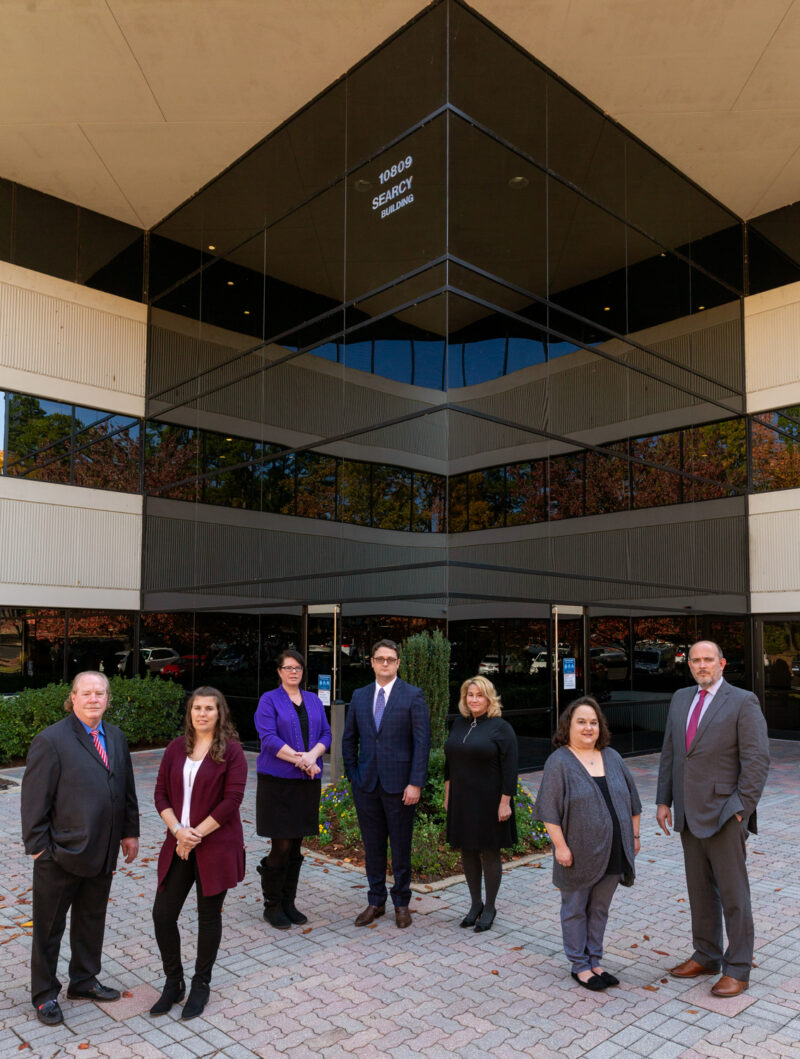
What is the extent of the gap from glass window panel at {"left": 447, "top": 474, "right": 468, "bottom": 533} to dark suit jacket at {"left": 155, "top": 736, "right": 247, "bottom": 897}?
665 cm

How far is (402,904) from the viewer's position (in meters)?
5.81

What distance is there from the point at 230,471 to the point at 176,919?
1134cm

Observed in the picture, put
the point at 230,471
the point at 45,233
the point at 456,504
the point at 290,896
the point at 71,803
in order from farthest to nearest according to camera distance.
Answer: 1. the point at 45,233
2. the point at 230,471
3. the point at 456,504
4. the point at 290,896
5. the point at 71,803

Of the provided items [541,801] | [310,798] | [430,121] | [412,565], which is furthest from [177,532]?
[541,801]

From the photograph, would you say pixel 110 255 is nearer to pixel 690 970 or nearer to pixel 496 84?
pixel 496 84

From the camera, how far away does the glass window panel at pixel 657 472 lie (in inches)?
567

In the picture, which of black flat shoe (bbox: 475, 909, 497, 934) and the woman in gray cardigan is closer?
the woman in gray cardigan

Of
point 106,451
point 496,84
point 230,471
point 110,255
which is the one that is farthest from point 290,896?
point 110,255

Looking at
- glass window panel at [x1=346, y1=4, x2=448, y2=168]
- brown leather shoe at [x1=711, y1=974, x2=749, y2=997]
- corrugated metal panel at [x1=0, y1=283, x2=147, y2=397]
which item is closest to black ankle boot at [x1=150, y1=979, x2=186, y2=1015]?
brown leather shoe at [x1=711, y1=974, x2=749, y2=997]

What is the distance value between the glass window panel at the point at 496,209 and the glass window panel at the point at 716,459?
530 cm

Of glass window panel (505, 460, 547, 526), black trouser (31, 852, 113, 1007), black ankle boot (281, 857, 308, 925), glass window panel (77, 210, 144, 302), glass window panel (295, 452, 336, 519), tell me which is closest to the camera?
black trouser (31, 852, 113, 1007)

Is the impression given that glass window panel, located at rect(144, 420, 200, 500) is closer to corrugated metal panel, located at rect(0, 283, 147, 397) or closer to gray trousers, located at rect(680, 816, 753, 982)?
corrugated metal panel, located at rect(0, 283, 147, 397)

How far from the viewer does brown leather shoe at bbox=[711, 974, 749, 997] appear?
4.63 meters

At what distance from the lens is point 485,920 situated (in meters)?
5.73
